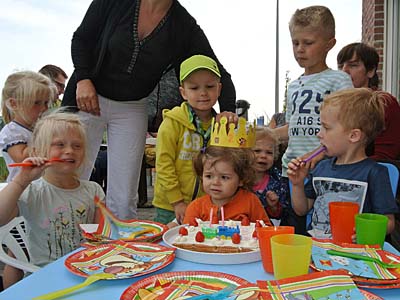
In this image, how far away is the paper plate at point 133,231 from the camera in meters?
1.25

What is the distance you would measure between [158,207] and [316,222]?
0.87 meters

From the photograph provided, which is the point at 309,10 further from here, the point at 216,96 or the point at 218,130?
the point at 218,130

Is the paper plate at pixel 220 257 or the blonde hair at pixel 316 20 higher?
the blonde hair at pixel 316 20

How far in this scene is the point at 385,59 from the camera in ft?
16.6

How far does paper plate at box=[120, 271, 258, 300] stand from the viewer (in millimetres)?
836

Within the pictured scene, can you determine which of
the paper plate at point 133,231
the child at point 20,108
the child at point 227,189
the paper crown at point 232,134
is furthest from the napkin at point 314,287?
the child at point 20,108

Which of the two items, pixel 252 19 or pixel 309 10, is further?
pixel 252 19

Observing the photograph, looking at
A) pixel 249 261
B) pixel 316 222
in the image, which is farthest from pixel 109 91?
pixel 249 261

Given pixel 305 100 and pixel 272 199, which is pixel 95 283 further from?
pixel 305 100

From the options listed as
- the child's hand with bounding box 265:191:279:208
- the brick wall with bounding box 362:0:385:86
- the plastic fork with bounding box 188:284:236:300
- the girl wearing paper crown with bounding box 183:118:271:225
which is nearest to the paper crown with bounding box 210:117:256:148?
the girl wearing paper crown with bounding box 183:118:271:225

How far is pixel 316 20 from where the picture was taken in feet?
6.75

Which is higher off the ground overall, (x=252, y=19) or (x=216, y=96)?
(x=252, y=19)

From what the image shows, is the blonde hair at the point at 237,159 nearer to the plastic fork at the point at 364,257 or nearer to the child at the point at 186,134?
the child at the point at 186,134

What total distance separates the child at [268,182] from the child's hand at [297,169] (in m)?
0.61
